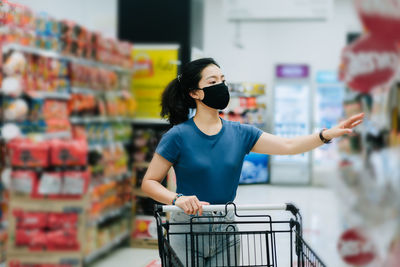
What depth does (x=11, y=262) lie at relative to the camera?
3.26 m

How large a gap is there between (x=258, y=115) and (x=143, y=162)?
579cm

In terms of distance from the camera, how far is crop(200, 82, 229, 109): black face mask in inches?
73.3

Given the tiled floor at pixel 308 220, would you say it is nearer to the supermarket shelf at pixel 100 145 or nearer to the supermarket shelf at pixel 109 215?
the supermarket shelf at pixel 109 215

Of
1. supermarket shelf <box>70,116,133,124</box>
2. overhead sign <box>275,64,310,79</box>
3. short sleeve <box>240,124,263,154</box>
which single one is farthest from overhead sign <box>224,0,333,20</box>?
overhead sign <box>275,64,310,79</box>

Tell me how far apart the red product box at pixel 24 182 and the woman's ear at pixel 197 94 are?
182cm

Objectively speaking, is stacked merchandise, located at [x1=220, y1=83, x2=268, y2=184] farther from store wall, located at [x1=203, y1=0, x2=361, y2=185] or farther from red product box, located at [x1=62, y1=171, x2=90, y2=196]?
red product box, located at [x1=62, y1=171, x2=90, y2=196]

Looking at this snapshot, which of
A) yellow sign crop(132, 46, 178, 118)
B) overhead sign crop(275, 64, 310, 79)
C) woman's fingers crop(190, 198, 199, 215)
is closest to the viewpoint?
woman's fingers crop(190, 198, 199, 215)

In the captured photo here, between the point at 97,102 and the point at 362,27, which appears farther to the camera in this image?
the point at 97,102

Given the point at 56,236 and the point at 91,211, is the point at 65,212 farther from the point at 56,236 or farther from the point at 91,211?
the point at 91,211

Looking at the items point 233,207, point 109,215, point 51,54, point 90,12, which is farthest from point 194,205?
point 90,12

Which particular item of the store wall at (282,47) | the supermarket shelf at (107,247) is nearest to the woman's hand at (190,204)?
the supermarket shelf at (107,247)

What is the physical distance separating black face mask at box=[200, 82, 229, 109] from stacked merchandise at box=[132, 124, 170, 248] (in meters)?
2.35

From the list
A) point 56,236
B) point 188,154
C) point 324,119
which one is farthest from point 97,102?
point 324,119

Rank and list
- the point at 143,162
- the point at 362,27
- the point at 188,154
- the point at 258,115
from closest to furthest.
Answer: the point at 362,27, the point at 188,154, the point at 143,162, the point at 258,115
